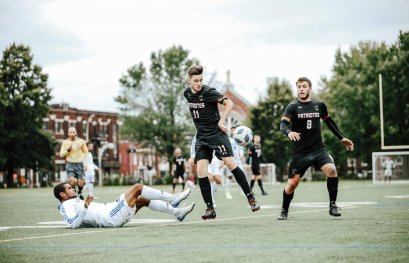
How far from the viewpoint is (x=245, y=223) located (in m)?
11.9

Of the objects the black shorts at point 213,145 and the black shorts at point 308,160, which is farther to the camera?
the black shorts at point 308,160

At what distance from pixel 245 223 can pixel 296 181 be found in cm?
126

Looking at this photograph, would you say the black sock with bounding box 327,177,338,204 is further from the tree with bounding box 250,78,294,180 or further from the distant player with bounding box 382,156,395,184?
the tree with bounding box 250,78,294,180

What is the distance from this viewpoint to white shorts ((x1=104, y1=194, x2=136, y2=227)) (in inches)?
440

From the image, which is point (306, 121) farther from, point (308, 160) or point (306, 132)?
point (308, 160)

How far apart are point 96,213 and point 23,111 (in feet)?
208

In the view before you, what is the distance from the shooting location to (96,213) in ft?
37.2

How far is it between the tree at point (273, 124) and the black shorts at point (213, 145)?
66090 millimetres

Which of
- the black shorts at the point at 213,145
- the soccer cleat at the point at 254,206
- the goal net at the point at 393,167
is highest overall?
the black shorts at the point at 213,145

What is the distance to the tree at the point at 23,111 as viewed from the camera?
7288 cm

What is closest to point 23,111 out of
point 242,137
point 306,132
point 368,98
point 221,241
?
point 368,98

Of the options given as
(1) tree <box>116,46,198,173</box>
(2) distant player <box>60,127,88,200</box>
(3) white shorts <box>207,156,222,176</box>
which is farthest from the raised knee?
(1) tree <box>116,46,198,173</box>

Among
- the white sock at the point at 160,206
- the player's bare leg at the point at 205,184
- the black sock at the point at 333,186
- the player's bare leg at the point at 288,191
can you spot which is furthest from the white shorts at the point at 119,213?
the black sock at the point at 333,186

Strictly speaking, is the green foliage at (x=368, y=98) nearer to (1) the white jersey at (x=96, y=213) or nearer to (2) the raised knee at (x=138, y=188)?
(2) the raised knee at (x=138, y=188)
